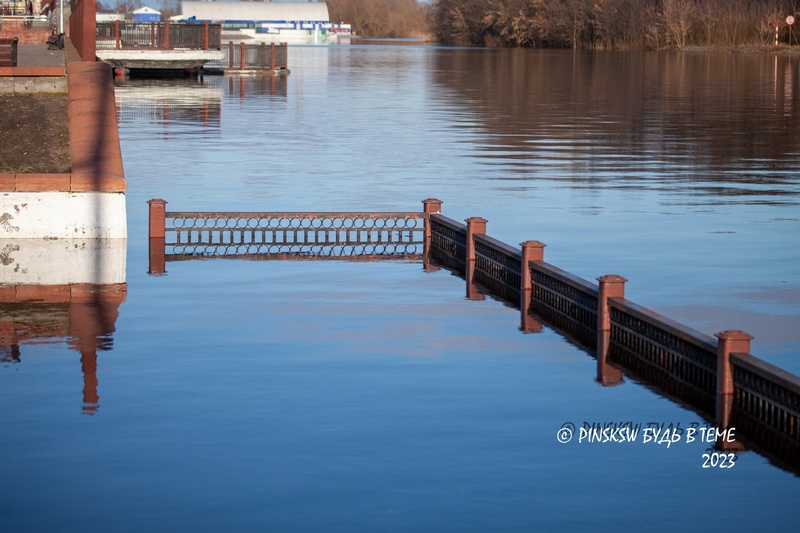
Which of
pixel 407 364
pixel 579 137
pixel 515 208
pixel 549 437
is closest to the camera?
pixel 549 437

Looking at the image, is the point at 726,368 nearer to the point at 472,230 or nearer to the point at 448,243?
the point at 472,230

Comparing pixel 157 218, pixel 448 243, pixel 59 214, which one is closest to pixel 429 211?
pixel 448 243

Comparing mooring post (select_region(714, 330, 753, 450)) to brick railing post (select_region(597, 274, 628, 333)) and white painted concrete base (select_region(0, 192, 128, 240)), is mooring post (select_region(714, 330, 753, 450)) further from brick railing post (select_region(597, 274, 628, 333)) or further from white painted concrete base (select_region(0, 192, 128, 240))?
white painted concrete base (select_region(0, 192, 128, 240))

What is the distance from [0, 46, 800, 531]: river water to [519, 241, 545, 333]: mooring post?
0.79ft

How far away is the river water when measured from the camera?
28.8 ft

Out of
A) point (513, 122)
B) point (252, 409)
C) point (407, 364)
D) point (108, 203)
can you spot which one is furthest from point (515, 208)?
point (513, 122)

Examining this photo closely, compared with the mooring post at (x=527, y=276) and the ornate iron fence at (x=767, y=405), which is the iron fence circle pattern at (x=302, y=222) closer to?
the mooring post at (x=527, y=276)

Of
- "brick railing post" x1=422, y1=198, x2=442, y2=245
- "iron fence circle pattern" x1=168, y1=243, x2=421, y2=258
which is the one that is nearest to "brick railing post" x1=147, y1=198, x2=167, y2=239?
"iron fence circle pattern" x1=168, y1=243, x2=421, y2=258

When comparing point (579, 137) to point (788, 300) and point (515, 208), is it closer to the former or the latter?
point (515, 208)

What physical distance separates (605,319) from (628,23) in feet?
312

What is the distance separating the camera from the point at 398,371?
1202cm

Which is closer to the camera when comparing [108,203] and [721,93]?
[108,203]

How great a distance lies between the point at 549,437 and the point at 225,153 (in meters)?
20.7

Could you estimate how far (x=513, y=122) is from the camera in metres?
39.2
